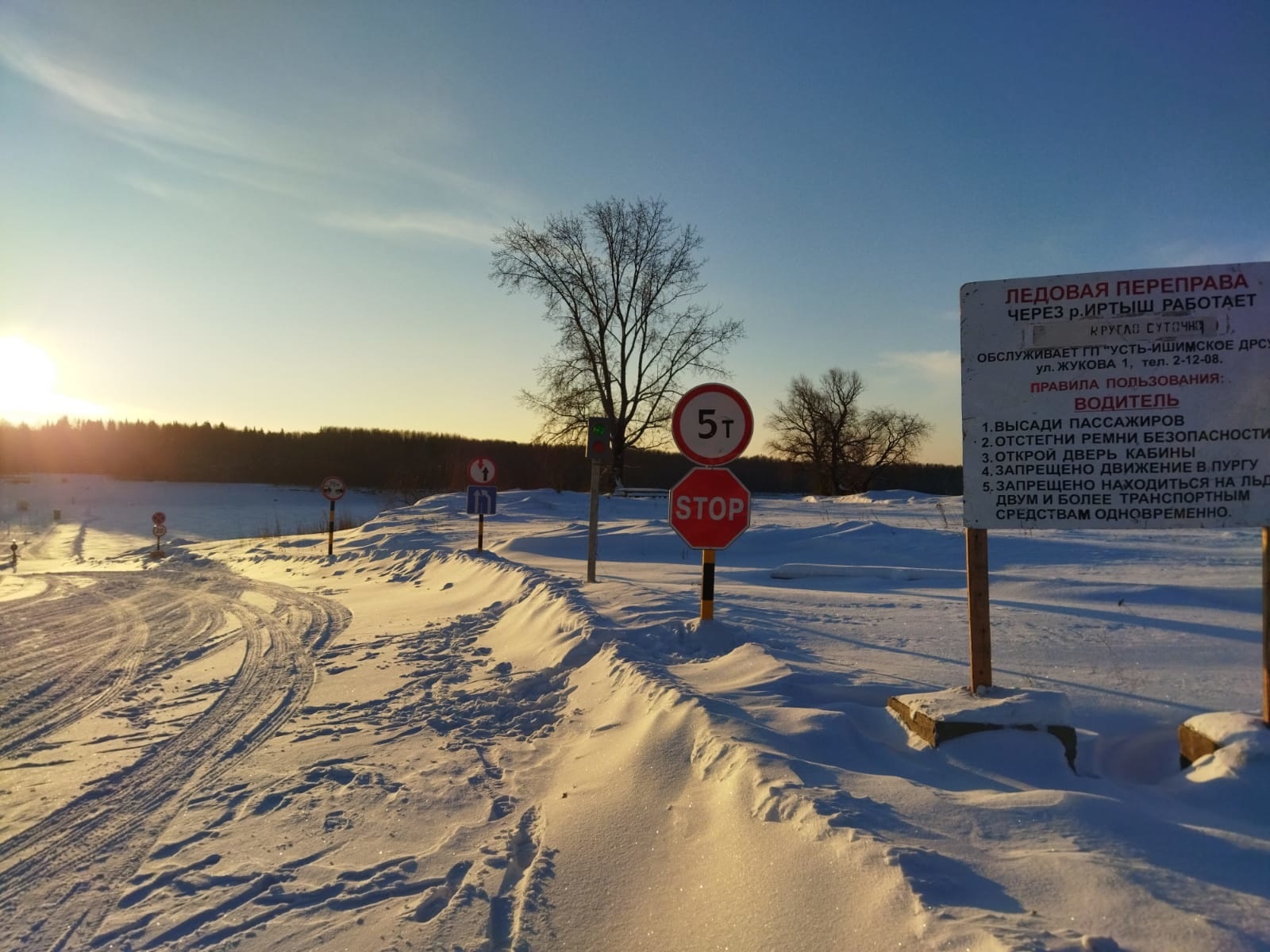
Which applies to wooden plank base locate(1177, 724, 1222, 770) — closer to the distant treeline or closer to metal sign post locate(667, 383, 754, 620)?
metal sign post locate(667, 383, 754, 620)

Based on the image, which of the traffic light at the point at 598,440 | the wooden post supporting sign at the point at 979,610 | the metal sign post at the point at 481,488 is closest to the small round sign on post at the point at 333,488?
the metal sign post at the point at 481,488

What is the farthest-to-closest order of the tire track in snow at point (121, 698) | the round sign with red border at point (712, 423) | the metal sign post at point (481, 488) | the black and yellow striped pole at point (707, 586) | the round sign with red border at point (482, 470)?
the round sign with red border at point (482, 470), the metal sign post at point (481, 488), the black and yellow striped pole at point (707, 586), the round sign with red border at point (712, 423), the tire track in snow at point (121, 698)

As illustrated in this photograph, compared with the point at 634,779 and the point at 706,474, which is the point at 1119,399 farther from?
the point at 634,779

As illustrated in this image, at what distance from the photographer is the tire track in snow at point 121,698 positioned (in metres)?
3.52

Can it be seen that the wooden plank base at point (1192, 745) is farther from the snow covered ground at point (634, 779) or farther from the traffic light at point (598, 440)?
the traffic light at point (598, 440)

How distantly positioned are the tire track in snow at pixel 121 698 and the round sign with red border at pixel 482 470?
4.10 metres

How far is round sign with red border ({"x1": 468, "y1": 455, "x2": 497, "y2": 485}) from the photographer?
16359 mm

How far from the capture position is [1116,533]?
17.9 metres

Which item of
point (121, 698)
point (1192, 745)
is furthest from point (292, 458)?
point (1192, 745)

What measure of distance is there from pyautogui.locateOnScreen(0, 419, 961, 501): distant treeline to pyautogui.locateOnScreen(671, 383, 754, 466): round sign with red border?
161ft

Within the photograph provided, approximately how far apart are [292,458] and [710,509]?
83846 millimetres

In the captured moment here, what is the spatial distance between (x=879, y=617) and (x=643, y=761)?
4.86m

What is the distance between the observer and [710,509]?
7.10 meters

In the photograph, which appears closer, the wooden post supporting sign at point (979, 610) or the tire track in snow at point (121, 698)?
the tire track in snow at point (121, 698)
